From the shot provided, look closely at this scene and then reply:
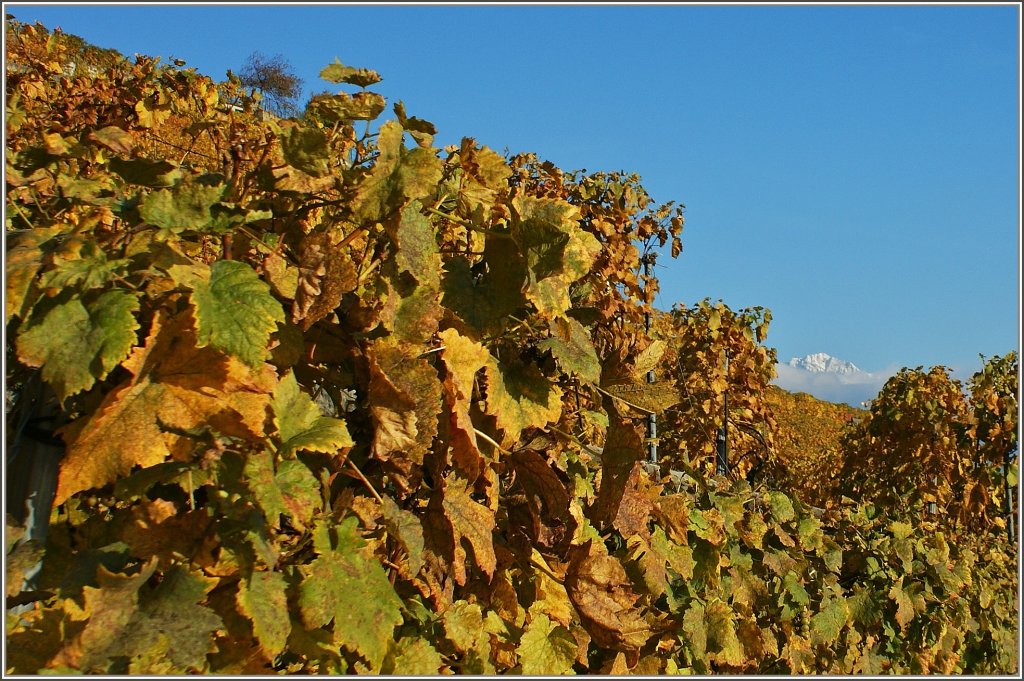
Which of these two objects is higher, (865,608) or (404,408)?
(404,408)

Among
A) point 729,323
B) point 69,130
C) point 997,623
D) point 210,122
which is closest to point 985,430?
point 729,323

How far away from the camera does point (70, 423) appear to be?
116 centimetres

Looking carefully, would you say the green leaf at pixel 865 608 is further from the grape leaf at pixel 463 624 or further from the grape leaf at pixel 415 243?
the grape leaf at pixel 415 243

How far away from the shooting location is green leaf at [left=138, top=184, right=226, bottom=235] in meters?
1.20

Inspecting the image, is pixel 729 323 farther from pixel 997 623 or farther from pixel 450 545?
pixel 450 545

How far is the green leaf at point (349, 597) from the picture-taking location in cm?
116

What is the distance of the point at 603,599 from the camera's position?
1778 millimetres

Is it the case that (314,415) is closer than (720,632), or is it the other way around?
(314,415)

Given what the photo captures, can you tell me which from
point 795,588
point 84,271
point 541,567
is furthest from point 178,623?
point 795,588

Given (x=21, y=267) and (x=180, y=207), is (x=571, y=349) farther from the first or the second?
(x=21, y=267)

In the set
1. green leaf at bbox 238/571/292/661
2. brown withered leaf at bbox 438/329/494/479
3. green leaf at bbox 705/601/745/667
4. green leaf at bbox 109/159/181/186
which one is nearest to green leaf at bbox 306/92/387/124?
green leaf at bbox 109/159/181/186

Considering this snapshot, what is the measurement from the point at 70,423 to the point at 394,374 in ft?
1.36

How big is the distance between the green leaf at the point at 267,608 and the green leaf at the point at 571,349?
0.58 meters

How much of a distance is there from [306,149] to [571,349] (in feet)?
1.76
